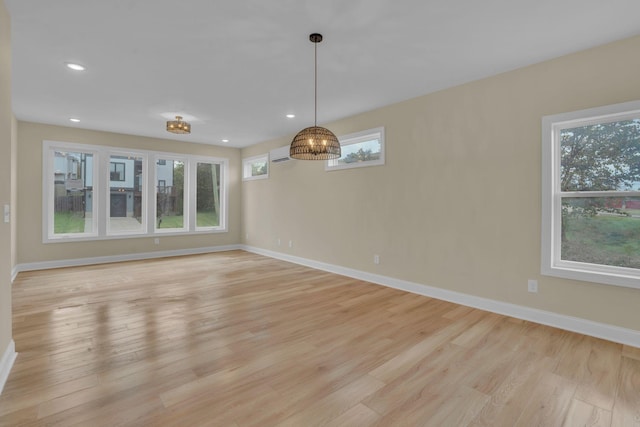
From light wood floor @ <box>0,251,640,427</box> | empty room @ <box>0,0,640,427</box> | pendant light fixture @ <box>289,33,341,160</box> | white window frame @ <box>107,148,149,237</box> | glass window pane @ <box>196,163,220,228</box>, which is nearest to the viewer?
light wood floor @ <box>0,251,640,427</box>

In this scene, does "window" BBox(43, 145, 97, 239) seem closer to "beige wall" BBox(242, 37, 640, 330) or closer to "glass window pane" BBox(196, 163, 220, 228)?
"glass window pane" BBox(196, 163, 220, 228)

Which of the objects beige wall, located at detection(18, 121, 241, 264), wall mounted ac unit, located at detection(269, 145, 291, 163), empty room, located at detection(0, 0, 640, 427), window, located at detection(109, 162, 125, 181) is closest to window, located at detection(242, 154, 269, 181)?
wall mounted ac unit, located at detection(269, 145, 291, 163)

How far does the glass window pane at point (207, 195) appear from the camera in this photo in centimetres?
763

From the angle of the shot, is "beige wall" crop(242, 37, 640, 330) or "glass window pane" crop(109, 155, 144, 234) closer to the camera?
"beige wall" crop(242, 37, 640, 330)

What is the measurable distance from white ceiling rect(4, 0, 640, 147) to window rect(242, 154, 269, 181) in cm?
271

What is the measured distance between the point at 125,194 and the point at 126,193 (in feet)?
0.09

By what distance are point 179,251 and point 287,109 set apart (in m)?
4.47

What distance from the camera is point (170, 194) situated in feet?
23.7

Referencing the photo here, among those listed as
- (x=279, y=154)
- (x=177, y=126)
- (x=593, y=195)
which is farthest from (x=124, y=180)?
(x=593, y=195)

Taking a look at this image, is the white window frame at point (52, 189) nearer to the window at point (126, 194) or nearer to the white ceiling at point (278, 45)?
A: the window at point (126, 194)

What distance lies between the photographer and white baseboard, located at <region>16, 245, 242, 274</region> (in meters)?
5.58

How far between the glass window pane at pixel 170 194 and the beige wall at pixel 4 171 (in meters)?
4.83

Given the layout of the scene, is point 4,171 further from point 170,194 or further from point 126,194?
point 170,194

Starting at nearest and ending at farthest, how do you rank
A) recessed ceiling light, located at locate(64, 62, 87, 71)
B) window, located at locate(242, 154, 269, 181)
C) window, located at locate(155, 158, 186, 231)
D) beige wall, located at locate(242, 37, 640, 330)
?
beige wall, located at locate(242, 37, 640, 330) < recessed ceiling light, located at locate(64, 62, 87, 71) < window, located at locate(155, 158, 186, 231) < window, located at locate(242, 154, 269, 181)
